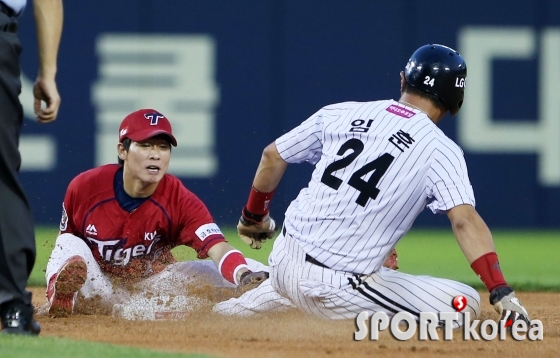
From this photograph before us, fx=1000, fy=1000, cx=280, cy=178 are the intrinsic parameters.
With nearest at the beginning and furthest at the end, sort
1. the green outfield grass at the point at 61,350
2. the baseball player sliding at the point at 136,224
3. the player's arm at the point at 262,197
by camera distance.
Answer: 1. the green outfield grass at the point at 61,350
2. the player's arm at the point at 262,197
3. the baseball player sliding at the point at 136,224

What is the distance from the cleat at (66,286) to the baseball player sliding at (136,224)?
10 cm

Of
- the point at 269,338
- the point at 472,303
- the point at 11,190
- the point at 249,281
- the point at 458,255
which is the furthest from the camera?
the point at 458,255

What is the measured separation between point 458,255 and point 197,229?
3864 millimetres

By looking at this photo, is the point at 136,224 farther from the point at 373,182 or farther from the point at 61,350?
the point at 61,350

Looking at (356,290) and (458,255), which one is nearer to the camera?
(356,290)

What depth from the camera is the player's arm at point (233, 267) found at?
4207 mm

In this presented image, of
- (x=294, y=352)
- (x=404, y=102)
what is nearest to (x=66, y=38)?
(x=404, y=102)

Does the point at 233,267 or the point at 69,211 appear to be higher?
the point at 69,211

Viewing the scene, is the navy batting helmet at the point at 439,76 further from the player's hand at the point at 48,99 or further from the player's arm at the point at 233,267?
the player's hand at the point at 48,99

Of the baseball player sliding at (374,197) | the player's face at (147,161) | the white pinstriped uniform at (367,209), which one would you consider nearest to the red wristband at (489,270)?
the baseball player sliding at (374,197)

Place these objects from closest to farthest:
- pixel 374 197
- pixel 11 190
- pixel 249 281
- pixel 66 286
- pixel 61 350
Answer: pixel 61 350 < pixel 11 190 < pixel 374 197 < pixel 66 286 < pixel 249 281

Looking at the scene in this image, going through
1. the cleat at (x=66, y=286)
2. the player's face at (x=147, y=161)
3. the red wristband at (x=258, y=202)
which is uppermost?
the player's face at (x=147, y=161)

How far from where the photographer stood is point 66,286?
4.10m

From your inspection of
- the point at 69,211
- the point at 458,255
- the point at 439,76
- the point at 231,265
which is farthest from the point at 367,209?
the point at 458,255
